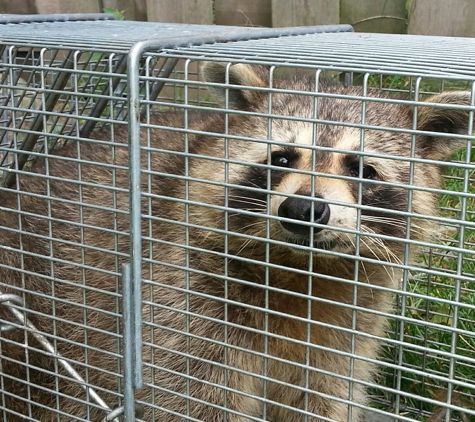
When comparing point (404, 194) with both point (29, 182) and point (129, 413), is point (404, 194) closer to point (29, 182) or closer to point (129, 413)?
point (129, 413)

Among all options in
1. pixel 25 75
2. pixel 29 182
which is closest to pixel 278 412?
pixel 29 182

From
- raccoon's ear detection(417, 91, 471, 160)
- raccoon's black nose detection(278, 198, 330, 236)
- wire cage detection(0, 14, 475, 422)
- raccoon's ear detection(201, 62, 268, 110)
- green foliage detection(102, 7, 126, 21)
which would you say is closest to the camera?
raccoon's black nose detection(278, 198, 330, 236)

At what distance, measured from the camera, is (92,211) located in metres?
3.02

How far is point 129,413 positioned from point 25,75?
13.7 feet

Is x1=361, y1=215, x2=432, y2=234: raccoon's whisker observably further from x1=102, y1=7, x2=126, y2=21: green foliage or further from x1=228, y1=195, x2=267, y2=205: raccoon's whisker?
x1=102, y1=7, x2=126, y2=21: green foliage

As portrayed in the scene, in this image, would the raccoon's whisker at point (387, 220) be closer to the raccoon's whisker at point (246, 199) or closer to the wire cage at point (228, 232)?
the wire cage at point (228, 232)

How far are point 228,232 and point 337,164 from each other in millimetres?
543

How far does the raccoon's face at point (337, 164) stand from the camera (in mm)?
2180

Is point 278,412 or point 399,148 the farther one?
point 278,412

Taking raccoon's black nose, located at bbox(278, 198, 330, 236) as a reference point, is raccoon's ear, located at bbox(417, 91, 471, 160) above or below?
above

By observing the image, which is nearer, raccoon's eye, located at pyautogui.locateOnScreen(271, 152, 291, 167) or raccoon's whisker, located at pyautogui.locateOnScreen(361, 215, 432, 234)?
raccoon's whisker, located at pyautogui.locateOnScreen(361, 215, 432, 234)

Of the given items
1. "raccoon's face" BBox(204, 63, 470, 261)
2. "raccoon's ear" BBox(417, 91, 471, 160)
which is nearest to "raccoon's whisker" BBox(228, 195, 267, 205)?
"raccoon's face" BBox(204, 63, 470, 261)

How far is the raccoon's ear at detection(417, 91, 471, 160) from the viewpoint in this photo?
2326 mm

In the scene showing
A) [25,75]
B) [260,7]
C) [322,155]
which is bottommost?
[322,155]
